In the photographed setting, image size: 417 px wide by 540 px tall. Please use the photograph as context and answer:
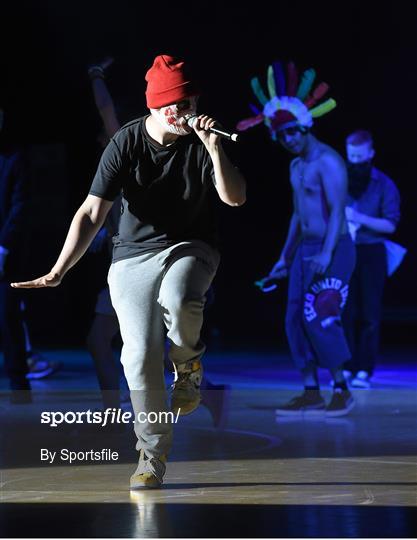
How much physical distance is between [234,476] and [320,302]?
7.65 feet

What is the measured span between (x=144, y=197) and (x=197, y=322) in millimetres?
499

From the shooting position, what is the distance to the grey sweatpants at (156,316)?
4.72m

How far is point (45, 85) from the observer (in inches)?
506

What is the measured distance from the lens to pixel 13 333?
7953 mm

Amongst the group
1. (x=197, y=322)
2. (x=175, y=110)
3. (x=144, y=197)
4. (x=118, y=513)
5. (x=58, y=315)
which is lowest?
(x=58, y=315)

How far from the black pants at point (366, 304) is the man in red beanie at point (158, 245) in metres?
4.34

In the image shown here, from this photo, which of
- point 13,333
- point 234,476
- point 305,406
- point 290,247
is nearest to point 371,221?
point 290,247

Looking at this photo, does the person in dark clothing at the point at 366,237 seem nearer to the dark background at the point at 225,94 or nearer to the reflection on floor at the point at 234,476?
the reflection on floor at the point at 234,476

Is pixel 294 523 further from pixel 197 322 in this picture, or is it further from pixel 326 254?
pixel 326 254

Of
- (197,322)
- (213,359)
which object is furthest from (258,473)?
(213,359)

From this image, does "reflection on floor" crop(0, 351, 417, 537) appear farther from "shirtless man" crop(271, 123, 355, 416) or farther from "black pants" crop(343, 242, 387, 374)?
"black pants" crop(343, 242, 387, 374)

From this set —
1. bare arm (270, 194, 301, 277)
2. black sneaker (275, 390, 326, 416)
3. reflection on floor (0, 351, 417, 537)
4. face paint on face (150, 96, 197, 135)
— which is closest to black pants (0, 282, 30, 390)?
reflection on floor (0, 351, 417, 537)

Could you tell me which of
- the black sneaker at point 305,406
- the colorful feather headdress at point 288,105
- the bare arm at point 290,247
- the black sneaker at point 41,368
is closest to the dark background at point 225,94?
the black sneaker at point 41,368

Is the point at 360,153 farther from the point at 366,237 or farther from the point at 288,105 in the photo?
Result: the point at 288,105
